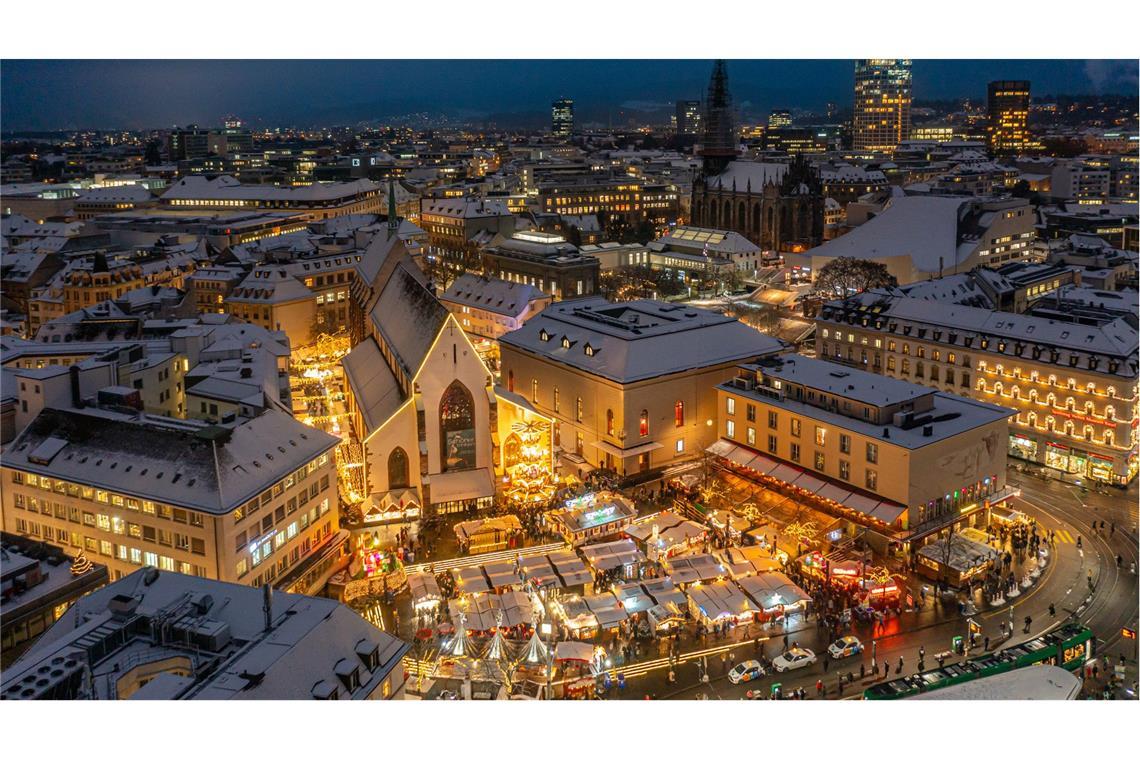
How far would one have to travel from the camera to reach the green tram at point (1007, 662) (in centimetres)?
2225

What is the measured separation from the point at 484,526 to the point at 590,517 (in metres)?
3.39

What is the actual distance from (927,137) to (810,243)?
11892cm

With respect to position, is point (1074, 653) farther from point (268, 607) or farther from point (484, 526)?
point (268, 607)

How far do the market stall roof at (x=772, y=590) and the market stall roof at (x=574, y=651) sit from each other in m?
5.20

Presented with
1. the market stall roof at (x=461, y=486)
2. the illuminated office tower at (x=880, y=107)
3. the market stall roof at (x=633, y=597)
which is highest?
the illuminated office tower at (x=880, y=107)

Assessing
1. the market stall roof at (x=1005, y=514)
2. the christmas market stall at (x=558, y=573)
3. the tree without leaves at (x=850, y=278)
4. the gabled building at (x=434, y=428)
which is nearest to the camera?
the christmas market stall at (x=558, y=573)

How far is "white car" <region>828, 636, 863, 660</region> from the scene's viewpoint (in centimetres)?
2538

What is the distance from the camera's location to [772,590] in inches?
1088

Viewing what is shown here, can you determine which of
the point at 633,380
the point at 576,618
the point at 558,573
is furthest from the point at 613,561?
the point at 633,380

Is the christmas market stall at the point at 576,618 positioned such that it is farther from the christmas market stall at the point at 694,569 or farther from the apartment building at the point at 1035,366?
the apartment building at the point at 1035,366

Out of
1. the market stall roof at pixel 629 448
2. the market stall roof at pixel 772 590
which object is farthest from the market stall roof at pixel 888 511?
the market stall roof at pixel 629 448

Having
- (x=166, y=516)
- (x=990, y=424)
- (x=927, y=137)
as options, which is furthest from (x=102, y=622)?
(x=927, y=137)

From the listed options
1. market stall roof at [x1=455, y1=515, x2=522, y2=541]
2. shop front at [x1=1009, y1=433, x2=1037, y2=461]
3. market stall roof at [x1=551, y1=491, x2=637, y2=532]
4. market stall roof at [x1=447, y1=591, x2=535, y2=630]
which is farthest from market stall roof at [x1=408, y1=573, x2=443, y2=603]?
shop front at [x1=1009, y1=433, x2=1037, y2=461]

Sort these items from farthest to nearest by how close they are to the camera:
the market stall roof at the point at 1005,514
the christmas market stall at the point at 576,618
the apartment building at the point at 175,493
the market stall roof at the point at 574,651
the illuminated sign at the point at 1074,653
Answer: the market stall roof at the point at 1005,514 → the christmas market stall at the point at 576,618 → the apartment building at the point at 175,493 → the market stall roof at the point at 574,651 → the illuminated sign at the point at 1074,653
